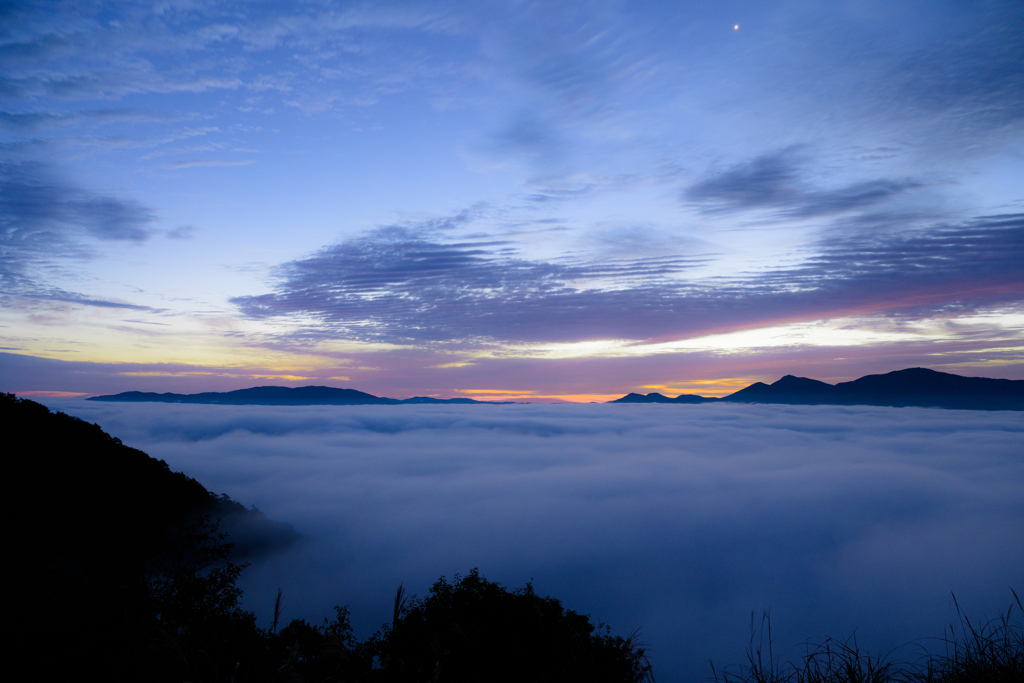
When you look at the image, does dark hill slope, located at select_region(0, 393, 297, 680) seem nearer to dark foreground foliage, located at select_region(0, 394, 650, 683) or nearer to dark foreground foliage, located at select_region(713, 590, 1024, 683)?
dark foreground foliage, located at select_region(0, 394, 650, 683)

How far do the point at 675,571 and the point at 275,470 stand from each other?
12611cm

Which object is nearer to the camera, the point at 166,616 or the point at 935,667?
the point at 935,667

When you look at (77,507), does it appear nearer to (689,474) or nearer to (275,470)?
(275,470)

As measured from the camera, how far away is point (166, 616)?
19.4m

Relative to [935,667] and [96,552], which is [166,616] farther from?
[935,667]

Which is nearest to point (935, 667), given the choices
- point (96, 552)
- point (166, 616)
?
point (166, 616)

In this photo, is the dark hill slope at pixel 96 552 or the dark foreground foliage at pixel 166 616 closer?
the dark foreground foliage at pixel 166 616

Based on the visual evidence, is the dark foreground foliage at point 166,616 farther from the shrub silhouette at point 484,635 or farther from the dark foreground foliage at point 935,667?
the dark foreground foliage at point 935,667

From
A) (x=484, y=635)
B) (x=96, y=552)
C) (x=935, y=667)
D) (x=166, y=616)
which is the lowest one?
(x=484, y=635)

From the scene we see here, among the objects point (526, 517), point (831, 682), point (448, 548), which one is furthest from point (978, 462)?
point (831, 682)

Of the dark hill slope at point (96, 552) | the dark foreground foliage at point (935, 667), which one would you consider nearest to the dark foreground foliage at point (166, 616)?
the dark hill slope at point (96, 552)

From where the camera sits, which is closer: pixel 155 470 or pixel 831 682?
pixel 831 682

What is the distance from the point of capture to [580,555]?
412 ft

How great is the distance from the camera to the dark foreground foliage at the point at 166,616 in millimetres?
8906
